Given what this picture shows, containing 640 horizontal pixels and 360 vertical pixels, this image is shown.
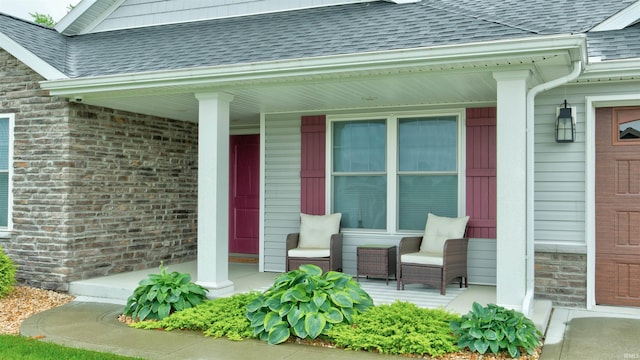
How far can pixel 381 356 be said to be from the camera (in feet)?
16.2

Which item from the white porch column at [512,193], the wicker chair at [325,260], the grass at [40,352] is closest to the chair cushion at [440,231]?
the wicker chair at [325,260]

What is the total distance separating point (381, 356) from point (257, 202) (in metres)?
5.46

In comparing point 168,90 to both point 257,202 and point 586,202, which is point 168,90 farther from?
point 586,202

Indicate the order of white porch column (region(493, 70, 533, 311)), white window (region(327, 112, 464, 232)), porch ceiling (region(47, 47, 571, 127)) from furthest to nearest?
white window (region(327, 112, 464, 232)) → porch ceiling (region(47, 47, 571, 127)) → white porch column (region(493, 70, 533, 311))

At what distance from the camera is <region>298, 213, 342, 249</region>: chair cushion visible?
317 inches

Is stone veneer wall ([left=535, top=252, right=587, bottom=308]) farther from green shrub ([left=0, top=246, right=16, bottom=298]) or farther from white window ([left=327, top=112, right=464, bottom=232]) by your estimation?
green shrub ([left=0, top=246, right=16, bottom=298])

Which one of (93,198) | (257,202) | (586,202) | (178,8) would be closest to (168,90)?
(93,198)

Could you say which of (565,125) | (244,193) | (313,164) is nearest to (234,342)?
(313,164)

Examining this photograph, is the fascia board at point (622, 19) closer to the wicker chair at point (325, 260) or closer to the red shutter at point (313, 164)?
the red shutter at point (313, 164)

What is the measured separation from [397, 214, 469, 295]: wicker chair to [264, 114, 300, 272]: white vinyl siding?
75.7 inches

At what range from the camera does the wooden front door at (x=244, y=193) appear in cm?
1009

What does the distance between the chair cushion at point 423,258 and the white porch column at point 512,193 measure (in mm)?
1411

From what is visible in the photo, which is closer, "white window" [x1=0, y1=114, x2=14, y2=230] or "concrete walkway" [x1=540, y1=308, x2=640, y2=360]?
"concrete walkway" [x1=540, y1=308, x2=640, y2=360]

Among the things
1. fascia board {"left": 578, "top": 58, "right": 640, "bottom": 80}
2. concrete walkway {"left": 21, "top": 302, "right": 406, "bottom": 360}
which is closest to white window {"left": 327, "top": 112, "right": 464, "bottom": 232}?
fascia board {"left": 578, "top": 58, "right": 640, "bottom": 80}
